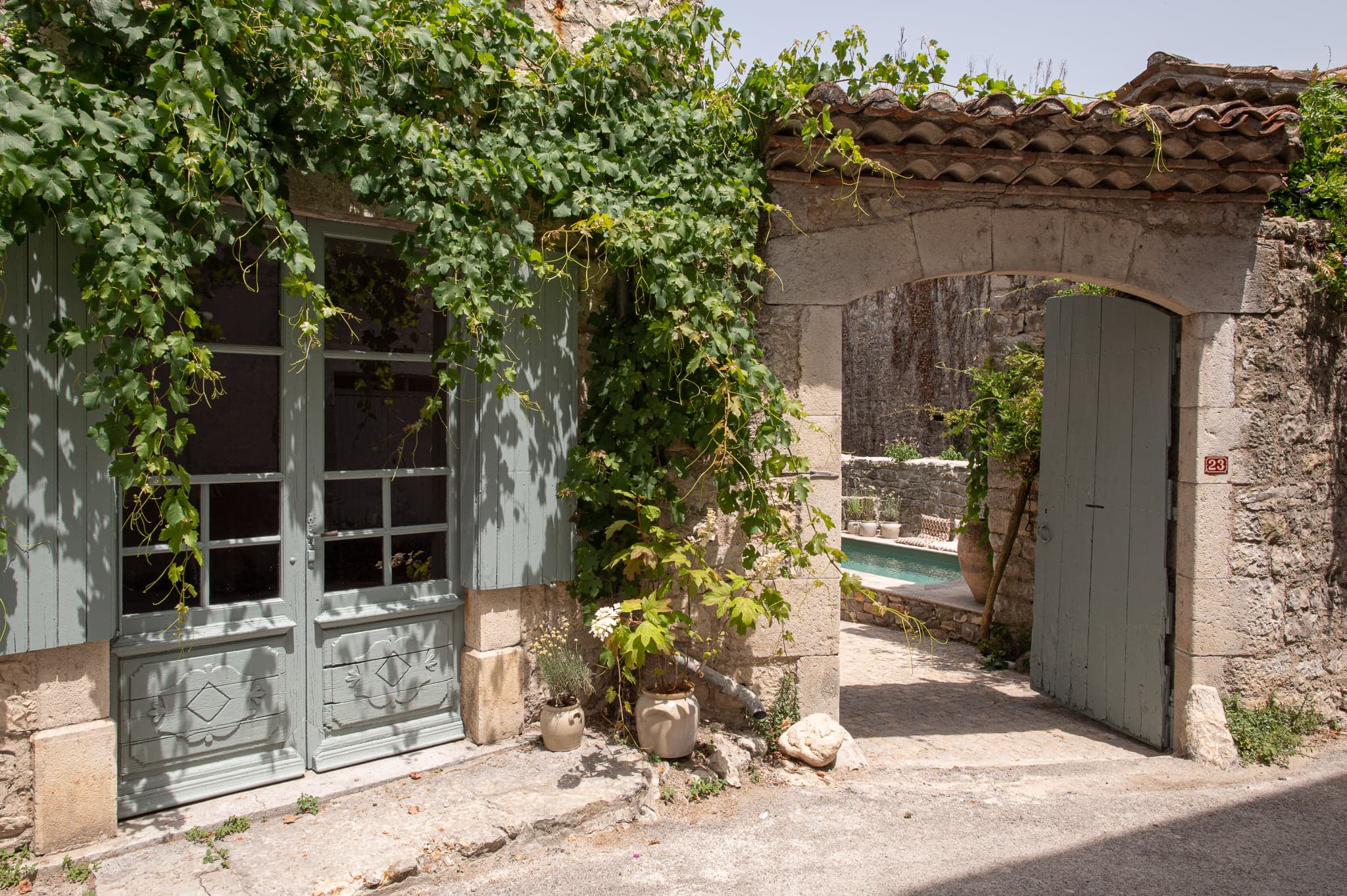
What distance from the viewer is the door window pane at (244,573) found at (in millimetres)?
3400

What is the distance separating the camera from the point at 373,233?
368 cm

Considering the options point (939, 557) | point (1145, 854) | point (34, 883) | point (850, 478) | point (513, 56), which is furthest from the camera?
point (850, 478)

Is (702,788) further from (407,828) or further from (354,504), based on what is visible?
(354,504)

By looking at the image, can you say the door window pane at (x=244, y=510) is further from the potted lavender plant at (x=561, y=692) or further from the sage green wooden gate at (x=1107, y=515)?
the sage green wooden gate at (x=1107, y=515)

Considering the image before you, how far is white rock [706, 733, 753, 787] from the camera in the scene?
154 inches

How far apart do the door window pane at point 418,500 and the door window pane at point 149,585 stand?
0.79m

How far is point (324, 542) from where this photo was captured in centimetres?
359

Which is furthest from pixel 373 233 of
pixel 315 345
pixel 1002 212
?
pixel 1002 212

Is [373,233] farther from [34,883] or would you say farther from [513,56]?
[34,883]

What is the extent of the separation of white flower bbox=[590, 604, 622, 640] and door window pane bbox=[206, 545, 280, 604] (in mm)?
1248

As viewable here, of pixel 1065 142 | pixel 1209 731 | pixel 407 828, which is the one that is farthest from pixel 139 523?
pixel 1209 731

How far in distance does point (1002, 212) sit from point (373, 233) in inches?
116

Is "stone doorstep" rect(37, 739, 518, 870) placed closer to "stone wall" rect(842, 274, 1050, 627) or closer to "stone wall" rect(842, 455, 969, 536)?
"stone wall" rect(842, 455, 969, 536)

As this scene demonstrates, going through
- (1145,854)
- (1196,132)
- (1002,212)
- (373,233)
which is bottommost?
(1145,854)
